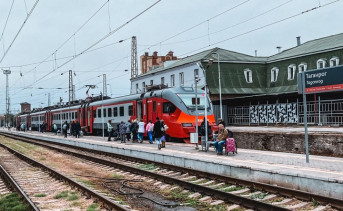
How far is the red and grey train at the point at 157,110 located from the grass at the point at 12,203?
562 inches

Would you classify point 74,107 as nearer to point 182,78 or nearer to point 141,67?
point 182,78

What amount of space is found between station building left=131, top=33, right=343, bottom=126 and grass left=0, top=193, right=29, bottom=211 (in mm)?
19418

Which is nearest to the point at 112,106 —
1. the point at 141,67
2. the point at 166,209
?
the point at 166,209

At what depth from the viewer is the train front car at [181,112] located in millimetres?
23922

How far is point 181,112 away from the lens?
24.0 m

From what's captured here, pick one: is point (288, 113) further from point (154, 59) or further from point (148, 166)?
point (154, 59)

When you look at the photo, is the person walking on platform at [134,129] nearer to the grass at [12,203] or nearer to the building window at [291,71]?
the grass at [12,203]

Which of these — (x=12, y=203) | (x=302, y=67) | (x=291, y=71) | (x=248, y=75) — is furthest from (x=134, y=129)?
(x=248, y=75)

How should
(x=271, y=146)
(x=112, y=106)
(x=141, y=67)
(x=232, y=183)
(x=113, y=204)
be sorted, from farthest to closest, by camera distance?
(x=141, y=67)
(x=112, y=106)
(x=271, y=146)
(x=232, y=183)
(x=113, y=204)

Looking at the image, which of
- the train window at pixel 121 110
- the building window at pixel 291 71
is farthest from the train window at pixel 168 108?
the building window at pixel 291 71

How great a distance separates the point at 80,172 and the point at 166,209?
730cm

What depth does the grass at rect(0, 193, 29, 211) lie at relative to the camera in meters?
8.83

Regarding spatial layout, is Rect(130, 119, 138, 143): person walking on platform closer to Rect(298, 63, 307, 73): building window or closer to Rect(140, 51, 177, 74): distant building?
Rect(298, 63, 307, 73): building window

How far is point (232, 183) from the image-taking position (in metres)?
11.2
